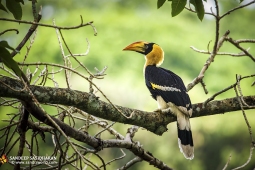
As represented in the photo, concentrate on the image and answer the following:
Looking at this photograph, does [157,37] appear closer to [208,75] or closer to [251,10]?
[208,75]

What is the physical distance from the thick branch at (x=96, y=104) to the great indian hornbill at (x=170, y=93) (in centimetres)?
13

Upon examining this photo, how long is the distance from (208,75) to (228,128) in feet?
1.69

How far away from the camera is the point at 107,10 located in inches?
167

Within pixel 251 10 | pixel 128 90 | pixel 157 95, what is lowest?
pixel 157 95

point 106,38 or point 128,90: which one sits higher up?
point 106,38

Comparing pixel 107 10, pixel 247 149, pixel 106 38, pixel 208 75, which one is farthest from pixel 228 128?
pixel 107 10

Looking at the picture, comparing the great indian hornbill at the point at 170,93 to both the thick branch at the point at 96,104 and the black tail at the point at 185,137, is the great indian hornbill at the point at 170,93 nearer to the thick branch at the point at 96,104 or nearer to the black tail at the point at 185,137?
the black tail at the point at 185,137

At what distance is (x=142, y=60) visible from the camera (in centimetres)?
371

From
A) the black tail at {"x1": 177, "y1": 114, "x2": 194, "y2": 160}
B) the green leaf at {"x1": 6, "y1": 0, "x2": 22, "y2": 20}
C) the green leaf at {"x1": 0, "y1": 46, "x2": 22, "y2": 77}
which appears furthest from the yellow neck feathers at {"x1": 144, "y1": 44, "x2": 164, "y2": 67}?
the green leaf at {"x1": 0, "y1": 46, "x2": 22, "y2": 77}

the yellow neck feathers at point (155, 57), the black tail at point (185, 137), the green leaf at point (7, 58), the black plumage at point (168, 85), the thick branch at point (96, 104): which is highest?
the yellow neck feathers at point (155, 57)

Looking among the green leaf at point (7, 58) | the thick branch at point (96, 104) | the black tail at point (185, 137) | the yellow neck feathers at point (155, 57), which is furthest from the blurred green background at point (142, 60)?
the green leaf at point (7, 58)

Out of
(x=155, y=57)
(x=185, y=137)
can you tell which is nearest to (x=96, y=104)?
(x=185, y=137)

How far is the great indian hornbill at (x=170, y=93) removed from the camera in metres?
1.97

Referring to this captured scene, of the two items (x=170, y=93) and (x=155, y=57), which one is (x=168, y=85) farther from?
(x=155, y=57)
